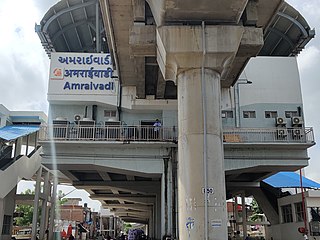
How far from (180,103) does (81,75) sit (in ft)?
46.6

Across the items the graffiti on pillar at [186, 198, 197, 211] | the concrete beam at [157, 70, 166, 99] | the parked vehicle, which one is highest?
the concrete beam at [157, 70, 166, 99]

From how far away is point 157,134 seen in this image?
24688 millimetres

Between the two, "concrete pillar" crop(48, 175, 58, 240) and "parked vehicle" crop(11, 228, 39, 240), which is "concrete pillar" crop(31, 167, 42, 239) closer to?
"concrete pillar" crop(48, 175, 58, 240)

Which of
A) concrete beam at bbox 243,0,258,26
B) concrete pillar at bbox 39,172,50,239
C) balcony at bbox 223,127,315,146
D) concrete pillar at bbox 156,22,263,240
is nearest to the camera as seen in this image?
concrete pillar at bbox 156,22,263,240

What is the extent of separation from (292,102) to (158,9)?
1600 centimetres

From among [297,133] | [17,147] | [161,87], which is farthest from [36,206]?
[297,133]

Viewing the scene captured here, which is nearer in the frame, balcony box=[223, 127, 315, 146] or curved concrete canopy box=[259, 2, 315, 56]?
balcony box=[223, 127, 315, 146]

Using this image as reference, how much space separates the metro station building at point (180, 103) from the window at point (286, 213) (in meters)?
0.89

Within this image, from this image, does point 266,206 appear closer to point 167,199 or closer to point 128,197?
point 167,199

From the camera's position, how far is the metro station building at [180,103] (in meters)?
13.0

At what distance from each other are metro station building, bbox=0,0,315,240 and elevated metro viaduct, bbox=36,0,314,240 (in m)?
0.05

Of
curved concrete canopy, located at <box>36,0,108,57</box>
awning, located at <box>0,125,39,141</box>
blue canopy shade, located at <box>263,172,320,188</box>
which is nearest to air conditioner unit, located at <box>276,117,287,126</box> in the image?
blue canopy shade, located at <box>263,172,320,188</box>

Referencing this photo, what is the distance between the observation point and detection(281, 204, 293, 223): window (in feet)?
98.4

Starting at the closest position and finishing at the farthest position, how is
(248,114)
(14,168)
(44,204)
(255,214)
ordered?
(248,114)
(14,168)
(44,204)
(255,214)
